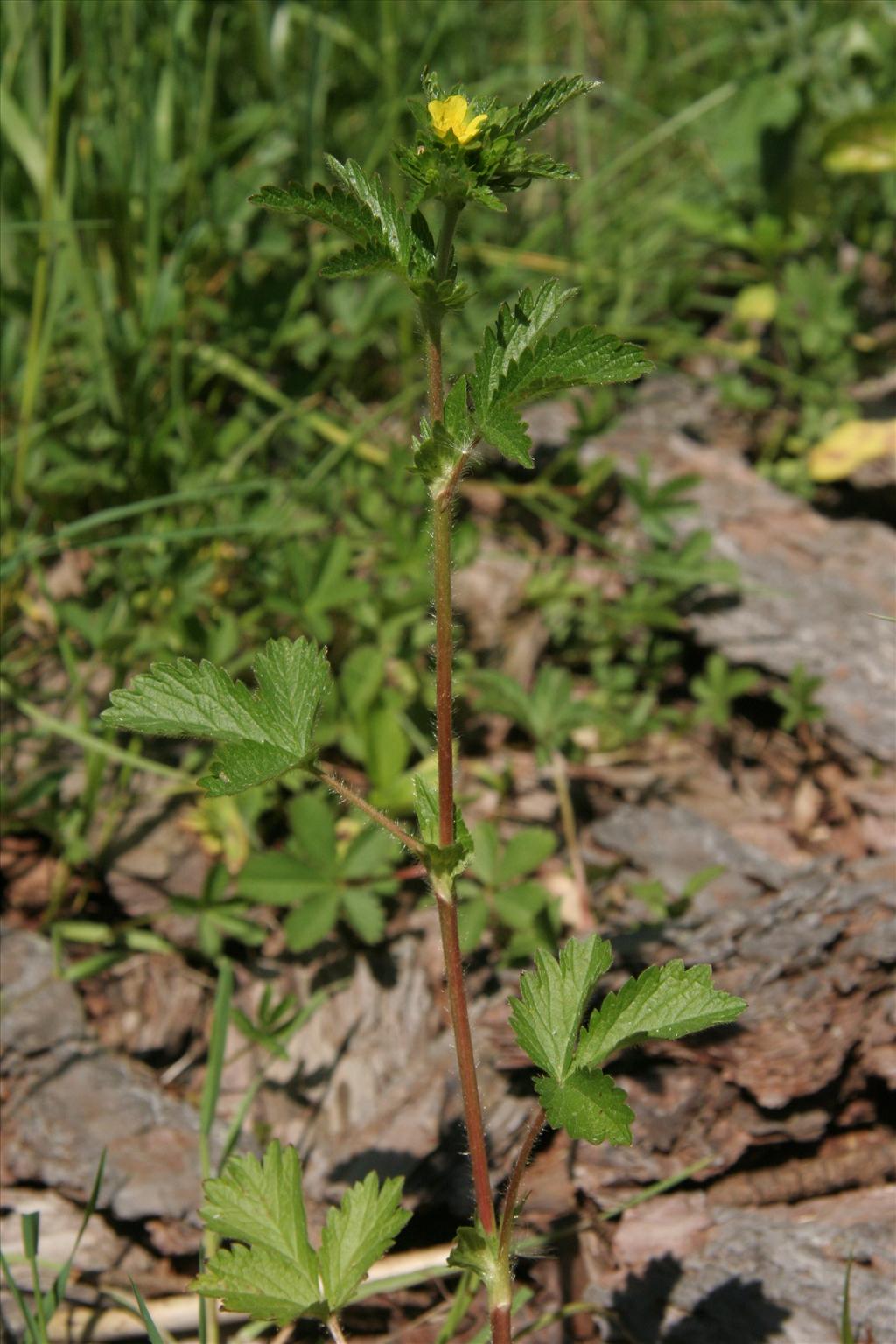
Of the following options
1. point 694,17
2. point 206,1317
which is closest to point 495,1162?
point 206,1317

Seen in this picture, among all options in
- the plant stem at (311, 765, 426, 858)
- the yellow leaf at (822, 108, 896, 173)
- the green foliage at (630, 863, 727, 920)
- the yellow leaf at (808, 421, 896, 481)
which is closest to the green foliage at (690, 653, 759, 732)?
the green foliage at (630, 863, 727, 920)

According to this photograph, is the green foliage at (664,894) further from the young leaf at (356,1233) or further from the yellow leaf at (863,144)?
the yellow leaf at (863,144)

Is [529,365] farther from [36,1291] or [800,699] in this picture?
[800,699]

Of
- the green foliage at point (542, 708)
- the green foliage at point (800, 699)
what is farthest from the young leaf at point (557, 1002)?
the green foliage at point (800, 699)

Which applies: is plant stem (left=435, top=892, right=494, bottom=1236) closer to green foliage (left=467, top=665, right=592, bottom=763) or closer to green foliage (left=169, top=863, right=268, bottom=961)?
green foliage (left=169, top=863, right=268, bottom=961)

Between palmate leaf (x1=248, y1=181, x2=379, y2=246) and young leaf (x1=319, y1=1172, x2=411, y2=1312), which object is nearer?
palmate leaf (x1=248, y1=181, x2=379, y2=246)
